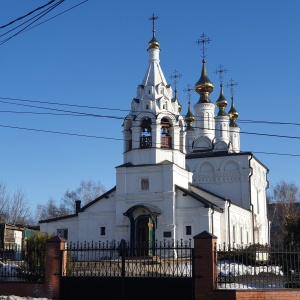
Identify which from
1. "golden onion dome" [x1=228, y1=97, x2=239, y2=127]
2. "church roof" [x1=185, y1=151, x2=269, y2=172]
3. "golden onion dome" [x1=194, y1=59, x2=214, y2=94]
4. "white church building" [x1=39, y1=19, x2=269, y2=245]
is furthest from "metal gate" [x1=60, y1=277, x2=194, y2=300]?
"golden onion dome" [x1=228, y1=97, x2=239, y2=127]

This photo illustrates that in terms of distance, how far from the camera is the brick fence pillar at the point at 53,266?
14.0 m

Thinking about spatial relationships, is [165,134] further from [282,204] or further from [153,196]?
[282,204]

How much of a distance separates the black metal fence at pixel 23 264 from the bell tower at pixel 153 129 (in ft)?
46.0

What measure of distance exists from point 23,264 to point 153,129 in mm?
14869

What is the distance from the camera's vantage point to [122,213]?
2945cm

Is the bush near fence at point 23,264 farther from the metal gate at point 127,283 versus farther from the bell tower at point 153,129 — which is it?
the bell tower at point 153,129

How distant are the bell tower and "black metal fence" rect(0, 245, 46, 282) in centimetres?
1402

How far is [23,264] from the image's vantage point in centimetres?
1550

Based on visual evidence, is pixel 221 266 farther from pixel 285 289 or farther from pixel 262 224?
pixel 262 224

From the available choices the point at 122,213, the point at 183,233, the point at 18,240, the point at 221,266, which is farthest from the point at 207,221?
the point at 221,266

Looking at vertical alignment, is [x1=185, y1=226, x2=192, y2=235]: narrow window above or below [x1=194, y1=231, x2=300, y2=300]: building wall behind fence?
above

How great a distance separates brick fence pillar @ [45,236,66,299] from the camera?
14.0 m

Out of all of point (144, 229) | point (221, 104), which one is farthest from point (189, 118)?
point (144, 229)

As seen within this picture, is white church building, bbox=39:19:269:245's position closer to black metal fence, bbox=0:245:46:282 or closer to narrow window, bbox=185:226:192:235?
narrow window, bbox=185:226:192:235
